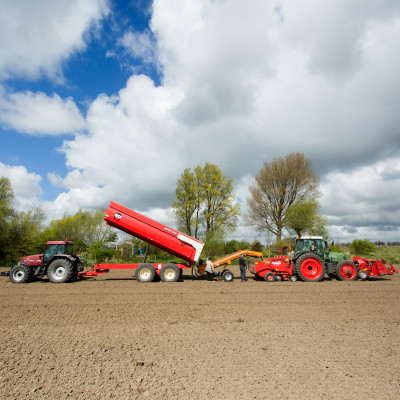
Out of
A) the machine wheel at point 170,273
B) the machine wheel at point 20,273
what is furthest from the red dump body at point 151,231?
the machine wheel at point 20,273

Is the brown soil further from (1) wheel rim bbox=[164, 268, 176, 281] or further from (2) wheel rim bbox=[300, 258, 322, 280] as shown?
(2) wheel rim bbox=[300, 258, 322, 280]

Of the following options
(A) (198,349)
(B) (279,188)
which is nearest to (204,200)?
(B) (279,188)

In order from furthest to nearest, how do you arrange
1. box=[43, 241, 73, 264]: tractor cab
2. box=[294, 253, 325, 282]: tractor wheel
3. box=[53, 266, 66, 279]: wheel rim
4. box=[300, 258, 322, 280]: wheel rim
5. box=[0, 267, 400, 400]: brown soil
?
box=[300, 258, 322, 280]: wheel rim < box=[294, 253, 325, 282]: tractor wheel < box=[43, 241, 73, 264]: tractor cab < box=[53, 266, 66, 279]: wheel rim < box=[0, 267, 400, 400]: brown soil

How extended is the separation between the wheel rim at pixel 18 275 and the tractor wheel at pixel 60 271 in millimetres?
1250

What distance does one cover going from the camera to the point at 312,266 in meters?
14.7

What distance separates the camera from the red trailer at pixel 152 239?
45.8 ft

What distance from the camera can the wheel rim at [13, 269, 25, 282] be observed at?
543 inches

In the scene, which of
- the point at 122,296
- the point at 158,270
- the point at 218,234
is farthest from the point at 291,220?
the point at 122,296

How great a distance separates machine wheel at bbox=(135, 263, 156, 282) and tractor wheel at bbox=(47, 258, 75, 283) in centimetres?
299

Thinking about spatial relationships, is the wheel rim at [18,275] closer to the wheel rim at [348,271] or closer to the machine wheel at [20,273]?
the machine wheel at [20,273]

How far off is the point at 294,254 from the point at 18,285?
12.8 m

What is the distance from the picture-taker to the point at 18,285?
1316 cm

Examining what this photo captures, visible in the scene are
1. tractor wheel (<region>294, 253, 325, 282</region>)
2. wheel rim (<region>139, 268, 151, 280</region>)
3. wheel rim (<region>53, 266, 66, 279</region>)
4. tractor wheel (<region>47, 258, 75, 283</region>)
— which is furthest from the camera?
tractor wheel (<region>294, 253, 325, 282</region>)

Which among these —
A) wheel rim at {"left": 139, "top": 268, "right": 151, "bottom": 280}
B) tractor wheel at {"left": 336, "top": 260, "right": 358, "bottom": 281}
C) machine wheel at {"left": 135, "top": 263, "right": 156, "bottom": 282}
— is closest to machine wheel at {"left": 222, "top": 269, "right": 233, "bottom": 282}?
machine wheel at {"left": 135, "top": 263, "right": 156, "bottom": 282}
